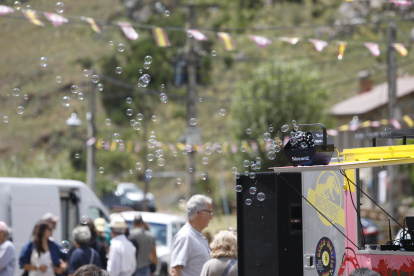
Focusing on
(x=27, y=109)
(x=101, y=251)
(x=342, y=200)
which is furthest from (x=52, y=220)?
(x=27, y=109)

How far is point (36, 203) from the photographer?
900cm

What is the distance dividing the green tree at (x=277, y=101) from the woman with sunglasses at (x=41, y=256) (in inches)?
951

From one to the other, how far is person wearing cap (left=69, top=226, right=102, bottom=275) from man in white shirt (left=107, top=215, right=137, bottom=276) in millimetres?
202

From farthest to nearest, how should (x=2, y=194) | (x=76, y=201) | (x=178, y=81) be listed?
(x=178, y=81) → (x=76, y=201) → (x=2, y=194)

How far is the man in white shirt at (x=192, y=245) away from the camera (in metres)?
4.82

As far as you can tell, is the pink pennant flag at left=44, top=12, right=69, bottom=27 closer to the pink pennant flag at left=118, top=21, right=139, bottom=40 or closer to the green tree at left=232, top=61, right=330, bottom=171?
the pink pennant flag at left=118, top=21, right=139, bottom=40

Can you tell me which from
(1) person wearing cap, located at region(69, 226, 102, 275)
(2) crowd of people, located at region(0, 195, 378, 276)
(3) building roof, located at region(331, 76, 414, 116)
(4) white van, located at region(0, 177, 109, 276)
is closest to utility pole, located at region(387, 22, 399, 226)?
(4) white van, located at region(0, 177, 109, 276)

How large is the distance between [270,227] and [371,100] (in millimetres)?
33821

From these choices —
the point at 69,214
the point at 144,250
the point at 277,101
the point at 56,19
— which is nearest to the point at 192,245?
the point at 144,250

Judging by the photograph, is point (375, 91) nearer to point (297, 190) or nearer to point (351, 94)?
point (351, 94)

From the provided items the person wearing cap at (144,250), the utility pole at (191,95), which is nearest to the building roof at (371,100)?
the utility pole at (191,95)

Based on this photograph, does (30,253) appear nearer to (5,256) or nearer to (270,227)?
(5,256)

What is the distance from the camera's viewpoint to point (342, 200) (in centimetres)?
479

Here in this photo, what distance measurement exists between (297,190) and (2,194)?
18.5ft
